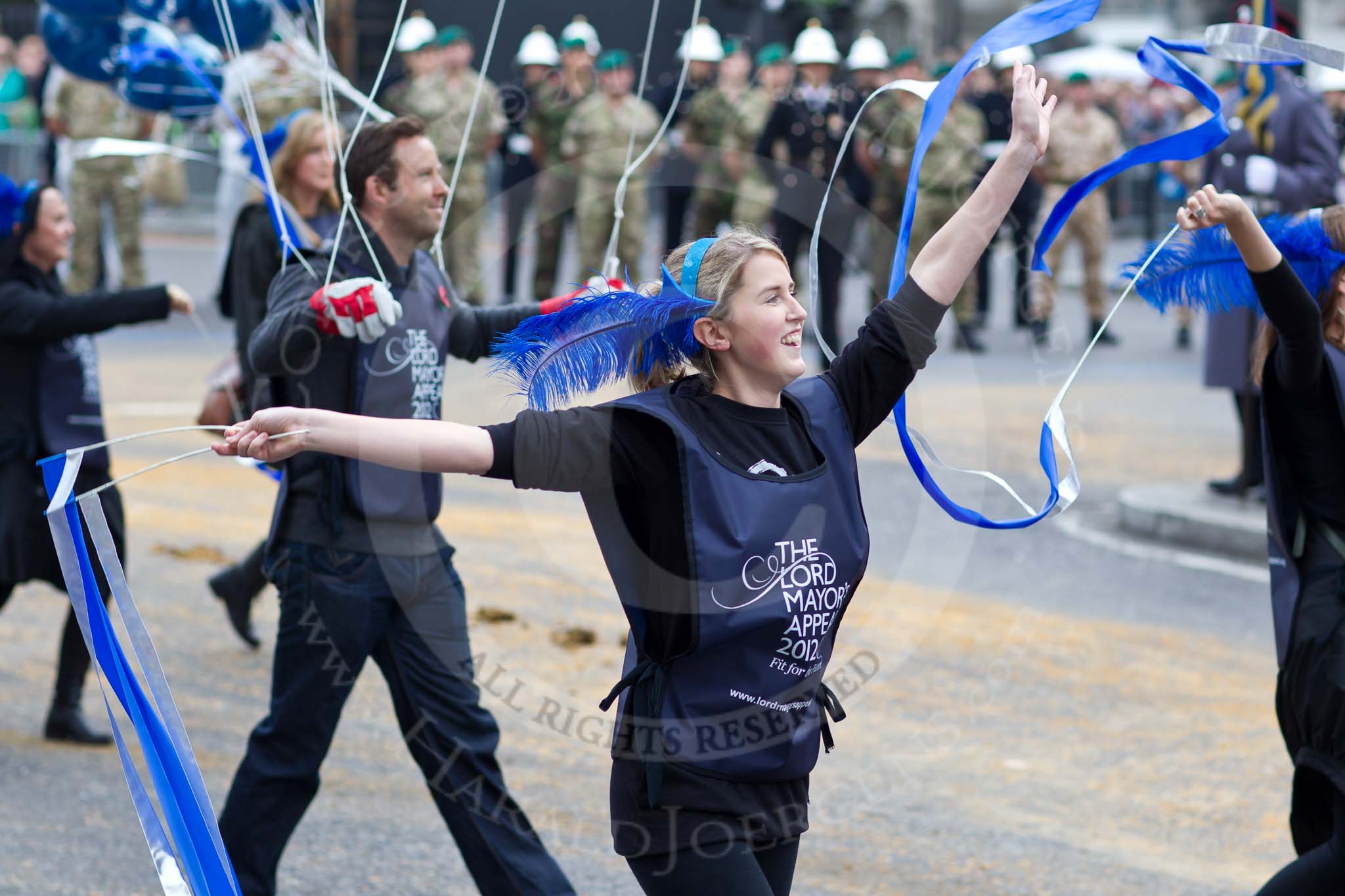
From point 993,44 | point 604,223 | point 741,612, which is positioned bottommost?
point 604,223

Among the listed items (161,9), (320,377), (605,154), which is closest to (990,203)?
(320,377)

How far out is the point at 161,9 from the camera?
6.42 m

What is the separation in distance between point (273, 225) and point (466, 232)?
1141 cm

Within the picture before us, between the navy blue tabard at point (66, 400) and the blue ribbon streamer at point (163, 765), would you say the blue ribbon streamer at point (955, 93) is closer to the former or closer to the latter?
the blue ribbon streamer at point (163, 765)

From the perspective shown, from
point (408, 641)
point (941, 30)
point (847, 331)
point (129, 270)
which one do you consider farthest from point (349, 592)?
point (941, 30)

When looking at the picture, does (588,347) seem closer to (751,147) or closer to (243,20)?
(243,20)

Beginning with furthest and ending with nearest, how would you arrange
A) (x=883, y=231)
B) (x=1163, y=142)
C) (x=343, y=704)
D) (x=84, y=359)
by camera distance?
(x=883, y=231) < (x=84, y=359) < (x=343, y=704) < (x=1163, y=142)

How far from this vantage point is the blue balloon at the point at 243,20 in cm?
628

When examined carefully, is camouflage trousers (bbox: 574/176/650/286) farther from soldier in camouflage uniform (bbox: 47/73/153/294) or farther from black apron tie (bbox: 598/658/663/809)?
black apron tie (bbox: 598/658/663/809)

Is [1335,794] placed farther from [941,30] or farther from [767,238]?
[941,30]

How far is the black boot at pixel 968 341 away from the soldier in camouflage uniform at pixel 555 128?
3.49 metres

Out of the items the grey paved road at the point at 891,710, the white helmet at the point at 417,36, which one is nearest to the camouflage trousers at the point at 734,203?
the white helmet at the point at 417,36

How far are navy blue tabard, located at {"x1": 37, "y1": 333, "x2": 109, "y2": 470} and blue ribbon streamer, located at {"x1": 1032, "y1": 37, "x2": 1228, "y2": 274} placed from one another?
117 inches

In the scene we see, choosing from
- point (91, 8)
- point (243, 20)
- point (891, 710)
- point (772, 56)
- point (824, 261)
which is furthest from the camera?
point (772, 56)
